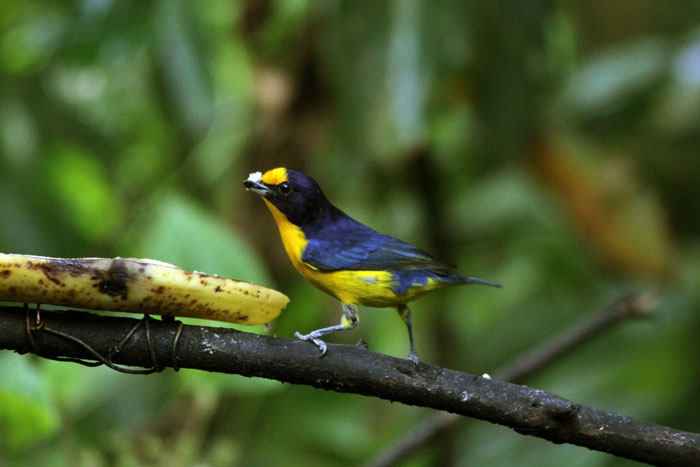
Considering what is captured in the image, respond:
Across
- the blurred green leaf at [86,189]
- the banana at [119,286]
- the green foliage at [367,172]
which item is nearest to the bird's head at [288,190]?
the banana at [119,286]

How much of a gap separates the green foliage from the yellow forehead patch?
0.81 m

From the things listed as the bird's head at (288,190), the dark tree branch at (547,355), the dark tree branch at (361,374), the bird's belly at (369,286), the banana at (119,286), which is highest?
the bird's head at (288,190)

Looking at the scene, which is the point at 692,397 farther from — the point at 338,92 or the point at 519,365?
the point at 338,92

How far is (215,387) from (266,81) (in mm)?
1296

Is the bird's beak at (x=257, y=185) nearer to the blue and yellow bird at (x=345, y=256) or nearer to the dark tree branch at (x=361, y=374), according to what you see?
the blue and yellow bird at (x=345, y=256)

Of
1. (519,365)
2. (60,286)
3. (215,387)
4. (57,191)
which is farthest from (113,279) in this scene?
(57,191)

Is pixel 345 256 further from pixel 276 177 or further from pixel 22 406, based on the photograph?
pixel 22 406

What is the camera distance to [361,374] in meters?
1.21

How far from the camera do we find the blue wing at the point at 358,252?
4.42 ft

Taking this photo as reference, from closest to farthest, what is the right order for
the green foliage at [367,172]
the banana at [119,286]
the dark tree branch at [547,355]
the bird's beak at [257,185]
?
the banana at [119,286], the bird's beak at [257,185], the dark tree branch at [547,355], the green foliage at [367,172]

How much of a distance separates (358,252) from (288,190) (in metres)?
0.16

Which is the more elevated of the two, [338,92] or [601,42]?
[601,42]

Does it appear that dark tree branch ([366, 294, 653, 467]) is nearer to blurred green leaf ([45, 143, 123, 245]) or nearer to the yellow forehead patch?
the yellow forehead patch

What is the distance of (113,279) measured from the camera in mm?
1104
